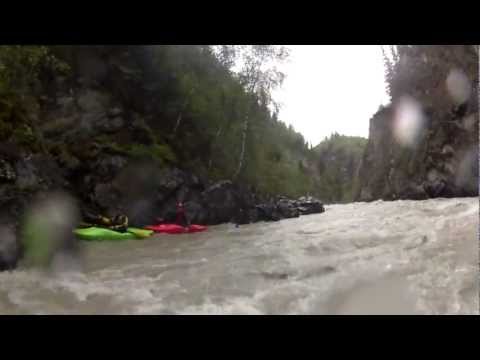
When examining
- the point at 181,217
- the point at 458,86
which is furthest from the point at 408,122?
the point at 181,217

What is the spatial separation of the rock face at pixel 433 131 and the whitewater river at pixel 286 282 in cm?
1749

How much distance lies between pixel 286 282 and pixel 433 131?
25.2m

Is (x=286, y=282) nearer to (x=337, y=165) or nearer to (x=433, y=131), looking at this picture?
(x=433, y=131)

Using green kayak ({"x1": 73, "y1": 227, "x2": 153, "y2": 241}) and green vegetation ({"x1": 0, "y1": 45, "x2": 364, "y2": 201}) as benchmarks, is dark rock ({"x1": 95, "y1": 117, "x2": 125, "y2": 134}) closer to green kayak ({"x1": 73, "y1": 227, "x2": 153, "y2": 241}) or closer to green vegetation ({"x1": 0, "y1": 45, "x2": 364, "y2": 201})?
green vegetation ({"x1": 0, "y1": 45, "x2": 364, "y2": 201})

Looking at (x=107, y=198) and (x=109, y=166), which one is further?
(x=109, y=166)

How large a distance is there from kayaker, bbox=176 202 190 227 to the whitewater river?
27.2 feet

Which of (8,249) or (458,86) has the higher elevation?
(458,86)

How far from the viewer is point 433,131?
25.0 metres

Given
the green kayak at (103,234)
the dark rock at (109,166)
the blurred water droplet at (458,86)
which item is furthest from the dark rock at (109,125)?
the blurred water droplet at (458,86)

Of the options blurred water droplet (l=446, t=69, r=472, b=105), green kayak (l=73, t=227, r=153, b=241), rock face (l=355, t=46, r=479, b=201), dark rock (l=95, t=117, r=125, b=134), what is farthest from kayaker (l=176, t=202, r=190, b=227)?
blurred water droplet (l=446, t=69, r=472, b=105)
